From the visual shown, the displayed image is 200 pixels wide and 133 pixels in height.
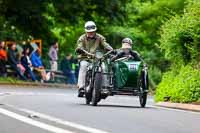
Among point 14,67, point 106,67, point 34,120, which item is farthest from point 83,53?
point 14,67

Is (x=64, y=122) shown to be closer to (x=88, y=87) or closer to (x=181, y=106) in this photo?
(x=88, y=87)

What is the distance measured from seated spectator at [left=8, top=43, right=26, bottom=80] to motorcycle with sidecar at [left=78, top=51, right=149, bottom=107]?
1442cm

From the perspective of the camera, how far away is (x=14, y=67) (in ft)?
103

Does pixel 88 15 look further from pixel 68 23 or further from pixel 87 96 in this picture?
pixel 87 96

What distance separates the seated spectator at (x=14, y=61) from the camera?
3081 centimetres

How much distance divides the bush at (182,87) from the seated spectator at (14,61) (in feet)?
41.2

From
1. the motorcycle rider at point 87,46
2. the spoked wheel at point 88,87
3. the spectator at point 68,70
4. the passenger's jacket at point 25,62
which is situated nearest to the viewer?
the spoked wheel at point 88,87

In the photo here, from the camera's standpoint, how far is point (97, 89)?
1603 cm

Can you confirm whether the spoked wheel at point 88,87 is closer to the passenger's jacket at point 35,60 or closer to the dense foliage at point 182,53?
the dense foliage at point 182,53

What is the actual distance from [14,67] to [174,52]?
13.3 m

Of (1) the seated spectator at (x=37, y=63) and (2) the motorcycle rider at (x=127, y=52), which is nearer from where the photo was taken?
(2) the motorcycle rider at (x=127, y=52)

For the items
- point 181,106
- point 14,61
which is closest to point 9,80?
point 14,61

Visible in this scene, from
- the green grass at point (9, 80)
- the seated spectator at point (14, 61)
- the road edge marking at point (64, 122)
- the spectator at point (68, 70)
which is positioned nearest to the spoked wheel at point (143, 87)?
the road edge marking at point (64, 122)

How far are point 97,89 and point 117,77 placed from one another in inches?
27.9
